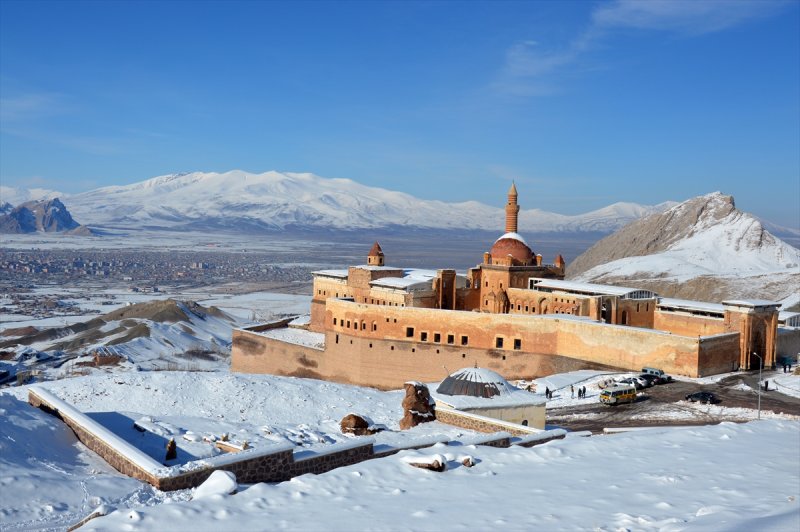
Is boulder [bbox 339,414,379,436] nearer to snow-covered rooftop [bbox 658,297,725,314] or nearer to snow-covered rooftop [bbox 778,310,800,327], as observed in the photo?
snow-covered rooftop [bbox 658,297,725,314]

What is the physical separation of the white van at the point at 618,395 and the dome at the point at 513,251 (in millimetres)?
14730

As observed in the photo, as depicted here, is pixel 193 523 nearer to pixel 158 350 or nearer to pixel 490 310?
pixel 490 310

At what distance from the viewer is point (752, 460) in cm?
1245

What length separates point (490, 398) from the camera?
21.0m

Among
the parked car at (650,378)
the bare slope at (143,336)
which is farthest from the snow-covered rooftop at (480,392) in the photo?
the bare slope at (143,336)

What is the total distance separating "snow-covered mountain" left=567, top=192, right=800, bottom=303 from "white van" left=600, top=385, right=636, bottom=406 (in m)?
39.6

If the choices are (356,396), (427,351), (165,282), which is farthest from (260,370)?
(165,282)

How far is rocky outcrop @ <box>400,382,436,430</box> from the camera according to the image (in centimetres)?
1930

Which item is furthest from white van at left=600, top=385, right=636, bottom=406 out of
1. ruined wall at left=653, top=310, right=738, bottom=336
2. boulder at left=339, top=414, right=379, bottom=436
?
boulder at left=339, top=414, right=379, bottom=436

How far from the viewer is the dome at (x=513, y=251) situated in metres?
42.4

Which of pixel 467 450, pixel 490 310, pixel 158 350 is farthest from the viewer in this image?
pixel 158 350

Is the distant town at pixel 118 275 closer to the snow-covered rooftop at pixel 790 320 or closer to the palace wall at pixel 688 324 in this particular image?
the palace wall at pixel 688 324

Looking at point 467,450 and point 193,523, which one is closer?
point 193,523

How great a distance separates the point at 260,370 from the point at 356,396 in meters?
16.2
